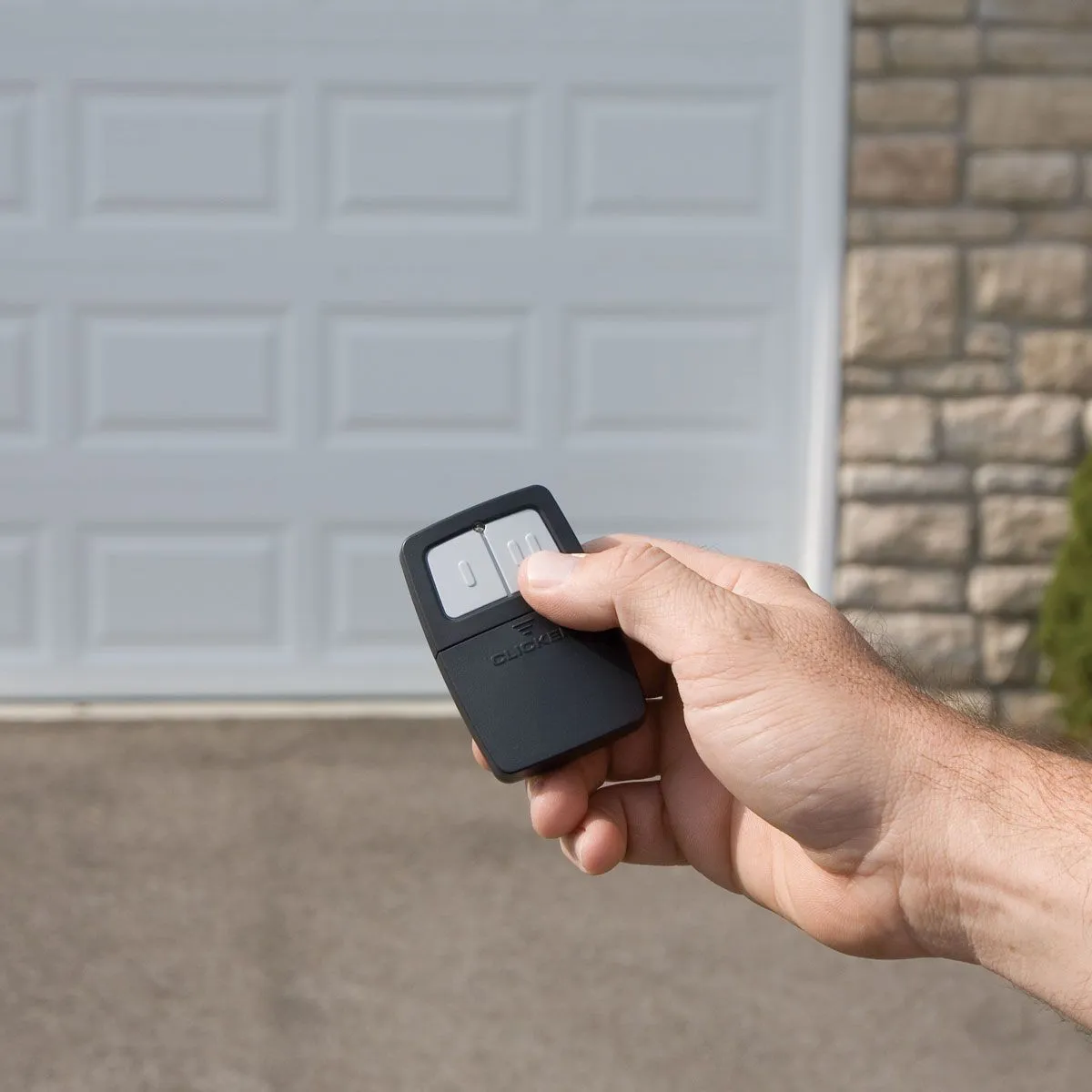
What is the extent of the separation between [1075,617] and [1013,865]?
2.52m

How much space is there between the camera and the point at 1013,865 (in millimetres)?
1092

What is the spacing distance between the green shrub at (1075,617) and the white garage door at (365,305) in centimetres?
65

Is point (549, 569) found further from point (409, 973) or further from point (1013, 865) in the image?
point (409, 973)

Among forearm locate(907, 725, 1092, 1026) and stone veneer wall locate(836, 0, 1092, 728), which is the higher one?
stone veneer wall locate(836, 0, 1092, 728)

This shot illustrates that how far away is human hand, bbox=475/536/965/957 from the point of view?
117cm

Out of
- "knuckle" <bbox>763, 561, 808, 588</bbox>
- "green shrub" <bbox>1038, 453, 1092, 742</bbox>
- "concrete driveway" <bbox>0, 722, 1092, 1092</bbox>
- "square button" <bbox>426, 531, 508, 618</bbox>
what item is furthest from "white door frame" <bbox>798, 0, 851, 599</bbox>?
"square button" <bbox>426, 531, 508, 618</bbox>

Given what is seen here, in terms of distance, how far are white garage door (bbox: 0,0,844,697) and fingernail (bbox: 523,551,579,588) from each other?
244 centimetres

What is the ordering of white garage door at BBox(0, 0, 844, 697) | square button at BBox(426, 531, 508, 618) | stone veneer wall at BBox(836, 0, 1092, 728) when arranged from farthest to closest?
white garage door at BBox(0, 0, 844, 697)
stone veneer wall at BBox(836, 0, 1092, 728)
square button at BBox(426, 531, 508, 618)

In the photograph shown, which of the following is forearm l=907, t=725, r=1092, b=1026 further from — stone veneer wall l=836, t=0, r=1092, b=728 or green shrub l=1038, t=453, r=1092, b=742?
stone veneer wall l=836, t=0, r=1092, b=728

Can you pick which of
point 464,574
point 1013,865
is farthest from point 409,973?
point 1013,865

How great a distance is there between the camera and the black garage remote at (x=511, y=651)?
1287 mm

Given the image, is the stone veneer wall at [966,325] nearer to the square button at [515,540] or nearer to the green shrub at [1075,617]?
the green shrub at [1075,617]

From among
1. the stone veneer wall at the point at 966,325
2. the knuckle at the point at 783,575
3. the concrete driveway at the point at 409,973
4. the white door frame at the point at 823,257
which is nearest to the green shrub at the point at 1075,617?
the stone veneer wall at the point at 966,325

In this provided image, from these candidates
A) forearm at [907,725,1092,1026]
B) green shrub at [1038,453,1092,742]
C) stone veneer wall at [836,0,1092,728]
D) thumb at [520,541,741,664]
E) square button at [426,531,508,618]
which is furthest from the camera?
stone veneer wall at [836,0,1092,728]
